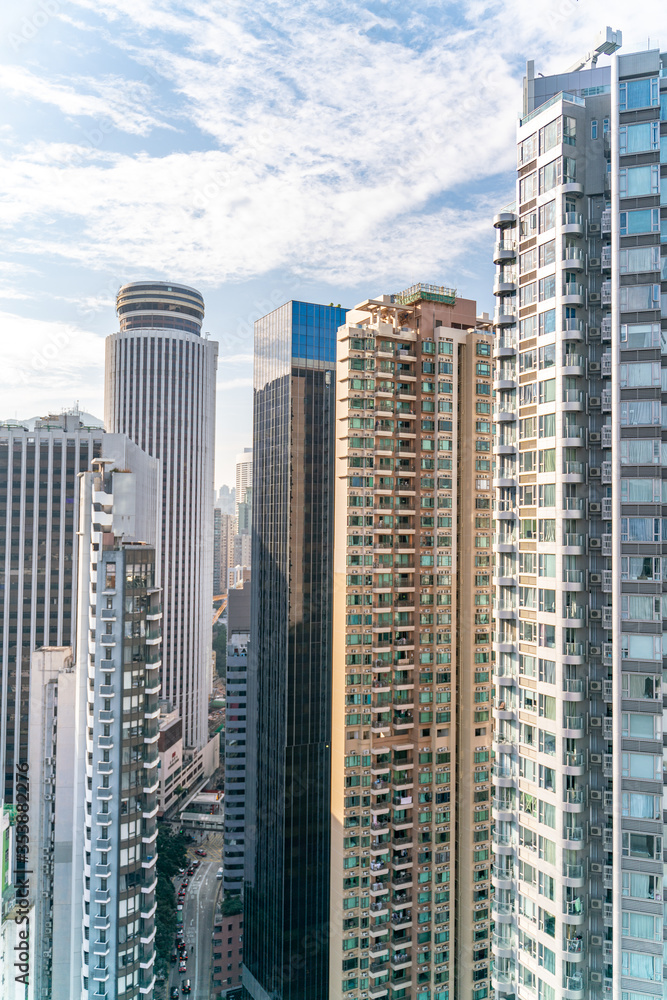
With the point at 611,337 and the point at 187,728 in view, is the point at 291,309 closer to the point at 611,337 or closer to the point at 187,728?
the point at 611,337

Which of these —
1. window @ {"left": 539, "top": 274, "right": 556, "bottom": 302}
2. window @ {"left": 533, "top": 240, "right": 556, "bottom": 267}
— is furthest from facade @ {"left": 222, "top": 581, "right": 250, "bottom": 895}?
window @ {"left": 533, "top": 240, "right": 556, "bottom": 267}

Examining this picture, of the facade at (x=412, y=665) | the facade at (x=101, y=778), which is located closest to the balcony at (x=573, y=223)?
the facade at (x=412, y=665)

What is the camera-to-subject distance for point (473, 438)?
30016 millimetres

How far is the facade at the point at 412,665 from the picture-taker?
27.9 metres

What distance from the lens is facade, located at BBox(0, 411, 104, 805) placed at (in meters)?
48.2

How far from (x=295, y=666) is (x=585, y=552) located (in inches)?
953

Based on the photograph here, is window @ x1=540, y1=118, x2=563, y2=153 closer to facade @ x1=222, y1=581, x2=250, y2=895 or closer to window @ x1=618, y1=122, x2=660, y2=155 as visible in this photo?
window @ x1=618, y1=122, x2=660, y2=155

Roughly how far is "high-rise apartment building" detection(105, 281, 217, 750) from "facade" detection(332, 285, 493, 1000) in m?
61.8

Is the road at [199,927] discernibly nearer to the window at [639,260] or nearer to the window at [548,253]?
the window at [548,253]

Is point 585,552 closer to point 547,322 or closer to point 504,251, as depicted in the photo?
point 547,322

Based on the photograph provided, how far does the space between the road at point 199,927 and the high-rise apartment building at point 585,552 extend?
128 ft

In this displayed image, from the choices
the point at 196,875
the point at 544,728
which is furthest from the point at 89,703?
the point at 196,875

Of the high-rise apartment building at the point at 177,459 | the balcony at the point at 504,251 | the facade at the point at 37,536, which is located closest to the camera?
the balcony at the point at 504,251

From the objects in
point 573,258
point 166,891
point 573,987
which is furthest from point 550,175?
point 166,891
